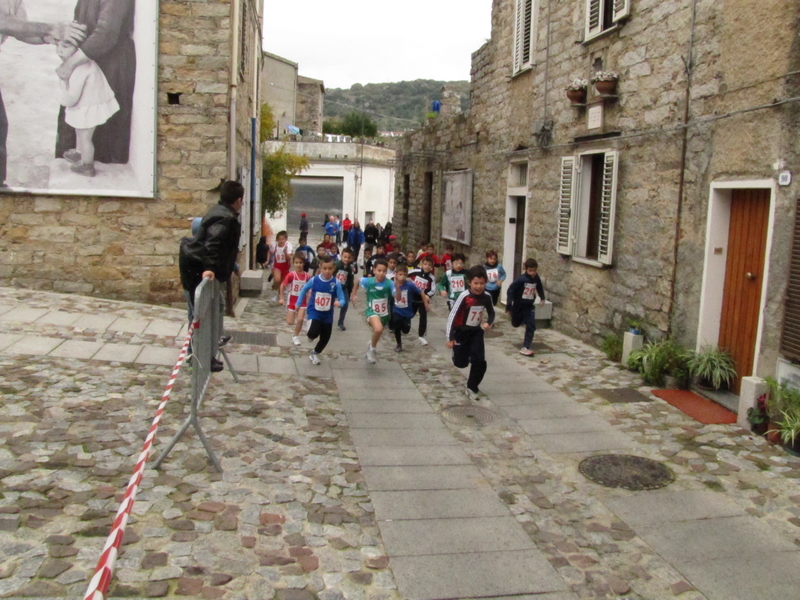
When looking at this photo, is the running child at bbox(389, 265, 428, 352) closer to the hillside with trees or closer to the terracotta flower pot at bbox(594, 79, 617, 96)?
the terracotta flower pot at bbox(594, 79, 617, 96)

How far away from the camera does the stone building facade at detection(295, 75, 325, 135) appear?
5472 cm

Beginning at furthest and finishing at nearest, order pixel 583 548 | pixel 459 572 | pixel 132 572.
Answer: pixel 583 548 < pixel 459 572 < pixel 132 572

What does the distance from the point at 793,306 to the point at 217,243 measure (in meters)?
4.88

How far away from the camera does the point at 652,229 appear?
9055 millimetres

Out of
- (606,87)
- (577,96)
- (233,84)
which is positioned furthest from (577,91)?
(233,84)

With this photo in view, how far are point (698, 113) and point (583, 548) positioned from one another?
210 inches

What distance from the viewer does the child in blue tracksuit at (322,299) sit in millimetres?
9086

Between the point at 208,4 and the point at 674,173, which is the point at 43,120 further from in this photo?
the point at 674,173

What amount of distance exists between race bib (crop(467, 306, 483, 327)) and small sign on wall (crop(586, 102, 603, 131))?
3.92 m

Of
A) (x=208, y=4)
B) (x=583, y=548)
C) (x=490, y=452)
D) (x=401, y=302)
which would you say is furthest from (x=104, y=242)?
(x=583, y=548)

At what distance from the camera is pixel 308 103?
55.3m

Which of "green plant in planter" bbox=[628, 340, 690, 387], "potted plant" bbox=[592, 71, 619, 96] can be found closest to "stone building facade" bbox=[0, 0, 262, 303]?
"potted plant" bbox=[592, 71, 619, 96]

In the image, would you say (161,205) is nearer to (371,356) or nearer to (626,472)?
(371,356)

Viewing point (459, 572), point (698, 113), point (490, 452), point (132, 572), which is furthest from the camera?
point (698, 113)
